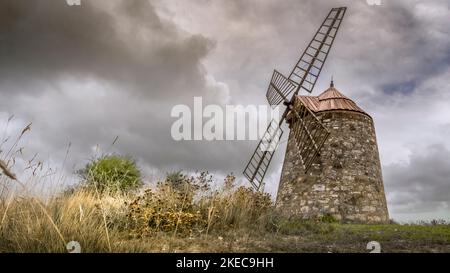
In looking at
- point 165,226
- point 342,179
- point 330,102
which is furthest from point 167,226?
point 330,102

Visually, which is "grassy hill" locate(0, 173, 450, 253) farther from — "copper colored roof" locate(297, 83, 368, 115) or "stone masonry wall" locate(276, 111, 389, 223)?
"copper colored roof" locate(297, 83, 368, 115)

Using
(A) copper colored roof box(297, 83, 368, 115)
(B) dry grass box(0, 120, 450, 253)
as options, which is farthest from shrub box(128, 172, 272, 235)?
(A) copper colored roof box(297, 83, 368, 115)

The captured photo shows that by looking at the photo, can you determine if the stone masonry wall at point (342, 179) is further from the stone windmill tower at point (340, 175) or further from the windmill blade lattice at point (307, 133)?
the windmill blade lattice at point (307, 133)

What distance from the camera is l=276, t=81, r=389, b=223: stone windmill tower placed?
13.9m

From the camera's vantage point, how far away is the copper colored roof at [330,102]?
15.4m

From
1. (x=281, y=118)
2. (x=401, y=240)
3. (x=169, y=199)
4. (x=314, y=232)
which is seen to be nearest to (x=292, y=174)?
(x=281, y=118)

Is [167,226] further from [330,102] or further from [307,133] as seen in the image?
[330,102]

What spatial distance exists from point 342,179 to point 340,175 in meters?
0.17

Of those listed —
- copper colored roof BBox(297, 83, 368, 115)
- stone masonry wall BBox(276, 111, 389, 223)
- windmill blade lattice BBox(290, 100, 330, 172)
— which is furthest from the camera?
copper colored roof BBox(297, 83, 368, 115)

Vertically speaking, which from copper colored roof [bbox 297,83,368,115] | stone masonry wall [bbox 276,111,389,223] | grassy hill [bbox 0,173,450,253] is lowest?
grassy hill [bbox 0,173,450,253]

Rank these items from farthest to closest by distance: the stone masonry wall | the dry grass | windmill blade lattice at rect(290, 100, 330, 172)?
windmill blade lattice at rect(290, 100, 330, 172)
the stone masonry wall
the dry grass

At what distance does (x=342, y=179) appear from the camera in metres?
14.1

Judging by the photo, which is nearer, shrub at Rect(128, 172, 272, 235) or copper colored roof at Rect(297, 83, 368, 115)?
shrub at Rect(128, 172, 272, 235)
